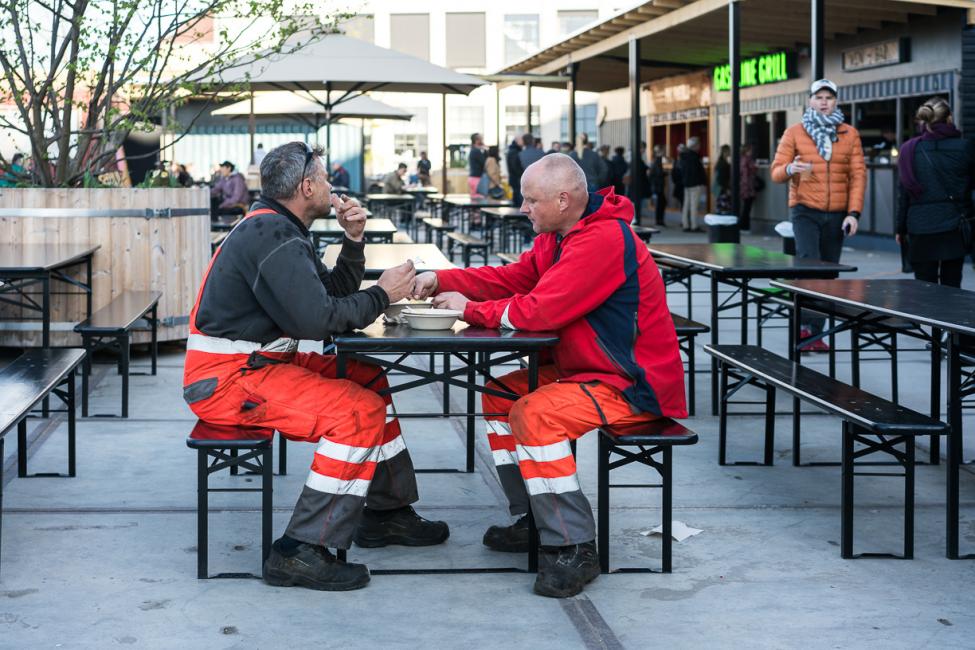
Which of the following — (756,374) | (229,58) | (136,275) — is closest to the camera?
(756,374)

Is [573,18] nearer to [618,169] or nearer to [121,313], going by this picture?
[618,169]

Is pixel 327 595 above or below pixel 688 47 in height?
below

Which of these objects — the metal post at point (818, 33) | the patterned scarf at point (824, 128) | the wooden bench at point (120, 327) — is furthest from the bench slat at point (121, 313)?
the metal post at point (818, 33)

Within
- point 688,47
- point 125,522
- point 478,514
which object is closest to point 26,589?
point 125,522

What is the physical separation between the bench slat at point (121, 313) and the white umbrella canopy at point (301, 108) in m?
11.7

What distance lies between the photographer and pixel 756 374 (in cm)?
599

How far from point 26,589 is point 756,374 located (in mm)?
3072

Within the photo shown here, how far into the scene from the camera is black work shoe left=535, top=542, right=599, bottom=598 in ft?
14.5

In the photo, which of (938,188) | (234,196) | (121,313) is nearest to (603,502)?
(121,313)

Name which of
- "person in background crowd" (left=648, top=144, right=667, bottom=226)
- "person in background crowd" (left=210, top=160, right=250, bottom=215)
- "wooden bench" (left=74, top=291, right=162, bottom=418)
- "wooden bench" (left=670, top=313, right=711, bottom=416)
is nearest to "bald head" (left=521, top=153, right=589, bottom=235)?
"wooden bench" (left=670, top=313, right=711, bottom=416)

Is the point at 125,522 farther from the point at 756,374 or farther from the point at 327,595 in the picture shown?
the point at 756,374

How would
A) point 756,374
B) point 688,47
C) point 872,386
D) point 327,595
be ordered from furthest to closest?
point 688,47, point 872,386, point 756,374, point 327,595

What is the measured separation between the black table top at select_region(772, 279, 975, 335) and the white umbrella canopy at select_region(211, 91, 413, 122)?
576 inches

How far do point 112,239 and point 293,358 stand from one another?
4700 mm
